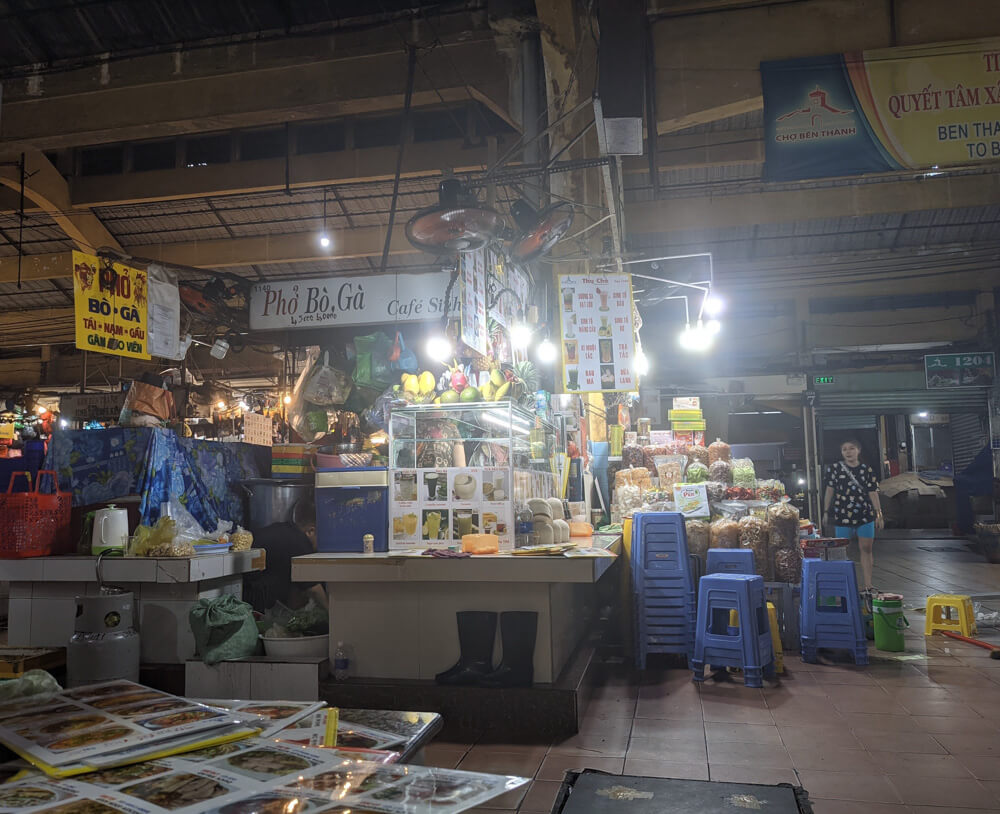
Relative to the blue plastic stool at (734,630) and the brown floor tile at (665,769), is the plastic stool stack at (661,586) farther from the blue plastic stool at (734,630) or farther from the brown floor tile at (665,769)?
the brown floor tile at (665,769)

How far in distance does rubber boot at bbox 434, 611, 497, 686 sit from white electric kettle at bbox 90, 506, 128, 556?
257 centimetres

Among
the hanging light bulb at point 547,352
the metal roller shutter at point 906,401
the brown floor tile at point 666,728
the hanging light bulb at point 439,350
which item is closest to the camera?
the brown floor tile at point 666,728

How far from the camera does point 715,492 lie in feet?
25.7

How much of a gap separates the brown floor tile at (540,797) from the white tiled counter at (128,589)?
2862mm

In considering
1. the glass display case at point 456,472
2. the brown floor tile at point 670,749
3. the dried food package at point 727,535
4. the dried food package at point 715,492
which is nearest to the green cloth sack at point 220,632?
the glass display case at point 456,472

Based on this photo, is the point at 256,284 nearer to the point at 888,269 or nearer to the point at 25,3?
the point at 25,3

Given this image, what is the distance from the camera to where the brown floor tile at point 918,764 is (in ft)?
12.5

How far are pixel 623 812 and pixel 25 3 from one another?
7417 mm

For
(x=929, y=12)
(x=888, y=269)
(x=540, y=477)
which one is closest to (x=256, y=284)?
(x=540, y=477)

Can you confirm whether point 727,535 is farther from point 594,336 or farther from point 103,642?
point 103,642

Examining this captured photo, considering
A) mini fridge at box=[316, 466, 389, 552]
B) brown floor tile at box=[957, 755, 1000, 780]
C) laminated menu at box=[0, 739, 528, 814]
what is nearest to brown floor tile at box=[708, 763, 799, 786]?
brown floor tile at box=[957, 755, 1000, 780]

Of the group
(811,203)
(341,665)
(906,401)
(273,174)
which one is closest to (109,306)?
(273,174)

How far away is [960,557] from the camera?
14680mm

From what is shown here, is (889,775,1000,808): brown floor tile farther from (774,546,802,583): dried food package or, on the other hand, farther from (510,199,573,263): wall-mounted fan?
(510,199,573,263): wall-mounted fan
